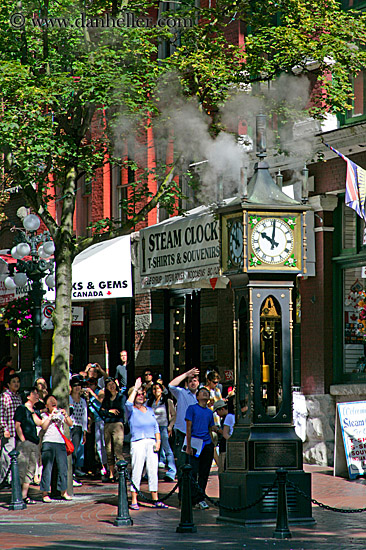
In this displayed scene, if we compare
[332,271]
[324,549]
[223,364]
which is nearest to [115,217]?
[223,364]

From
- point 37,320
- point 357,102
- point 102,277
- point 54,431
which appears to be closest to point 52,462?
point 54,431

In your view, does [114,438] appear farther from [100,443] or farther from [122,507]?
[122,507]

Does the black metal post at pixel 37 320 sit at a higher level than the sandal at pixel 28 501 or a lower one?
higher

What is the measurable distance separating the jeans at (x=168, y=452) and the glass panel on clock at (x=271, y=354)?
447 cm

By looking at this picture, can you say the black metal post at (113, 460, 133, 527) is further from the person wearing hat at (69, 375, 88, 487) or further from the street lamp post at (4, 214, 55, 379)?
the street lamp post at (4, 214, 55, 379)

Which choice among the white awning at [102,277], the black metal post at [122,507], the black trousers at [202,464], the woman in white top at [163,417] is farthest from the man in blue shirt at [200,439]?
the white awning at [102,277]

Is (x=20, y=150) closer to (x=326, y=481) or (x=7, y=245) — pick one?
(x=326, y=481)

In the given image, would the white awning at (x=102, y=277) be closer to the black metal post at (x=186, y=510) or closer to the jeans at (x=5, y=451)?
the jeans at (x=5, y=451)

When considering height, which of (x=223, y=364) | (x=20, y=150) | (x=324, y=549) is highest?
(x=20, y=150)

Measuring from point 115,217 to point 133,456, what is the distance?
1311cm

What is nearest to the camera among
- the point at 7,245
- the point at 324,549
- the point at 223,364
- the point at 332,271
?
the point at 324,549

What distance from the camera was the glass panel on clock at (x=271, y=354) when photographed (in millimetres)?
13125

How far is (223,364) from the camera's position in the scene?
22.1 m

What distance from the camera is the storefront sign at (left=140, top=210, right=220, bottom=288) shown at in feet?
65.0
